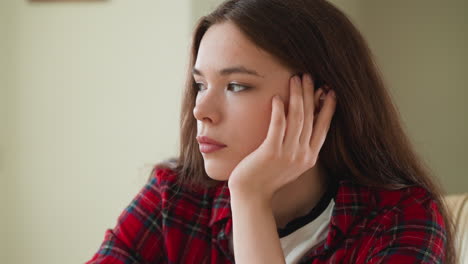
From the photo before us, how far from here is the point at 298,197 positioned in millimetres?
1318

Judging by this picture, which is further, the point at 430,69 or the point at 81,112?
the point at 81,112

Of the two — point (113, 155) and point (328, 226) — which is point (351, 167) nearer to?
point (328, 226)

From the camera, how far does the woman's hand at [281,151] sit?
3.75ft

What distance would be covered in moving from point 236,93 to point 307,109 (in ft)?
0.53

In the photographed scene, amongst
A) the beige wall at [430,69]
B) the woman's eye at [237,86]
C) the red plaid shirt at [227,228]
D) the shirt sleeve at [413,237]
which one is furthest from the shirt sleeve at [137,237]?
the beige wall at [430,69]

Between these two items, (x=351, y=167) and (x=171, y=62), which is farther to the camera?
(x=171, y=62)

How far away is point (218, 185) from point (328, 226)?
0.32 m

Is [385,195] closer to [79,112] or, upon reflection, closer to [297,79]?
[297,79]

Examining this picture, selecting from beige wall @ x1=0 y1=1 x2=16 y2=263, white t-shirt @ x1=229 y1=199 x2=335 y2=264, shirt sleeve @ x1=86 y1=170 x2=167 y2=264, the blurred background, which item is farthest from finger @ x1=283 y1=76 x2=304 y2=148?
beige wall @ x1=0 y1=1 x2=16 y2=263

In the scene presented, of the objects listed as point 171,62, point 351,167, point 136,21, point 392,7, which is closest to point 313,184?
point 351,167

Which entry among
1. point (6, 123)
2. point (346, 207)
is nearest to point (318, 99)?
point (346, 207)

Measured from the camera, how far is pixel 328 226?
4.06ft

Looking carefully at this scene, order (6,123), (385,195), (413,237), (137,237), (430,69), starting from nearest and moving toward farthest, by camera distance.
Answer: (413,237) < (385,195) < (137,237) < (430,69) < (6,123)

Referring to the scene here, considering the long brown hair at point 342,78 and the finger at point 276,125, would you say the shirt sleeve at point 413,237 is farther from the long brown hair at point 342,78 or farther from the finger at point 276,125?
the finger at point 276,125
